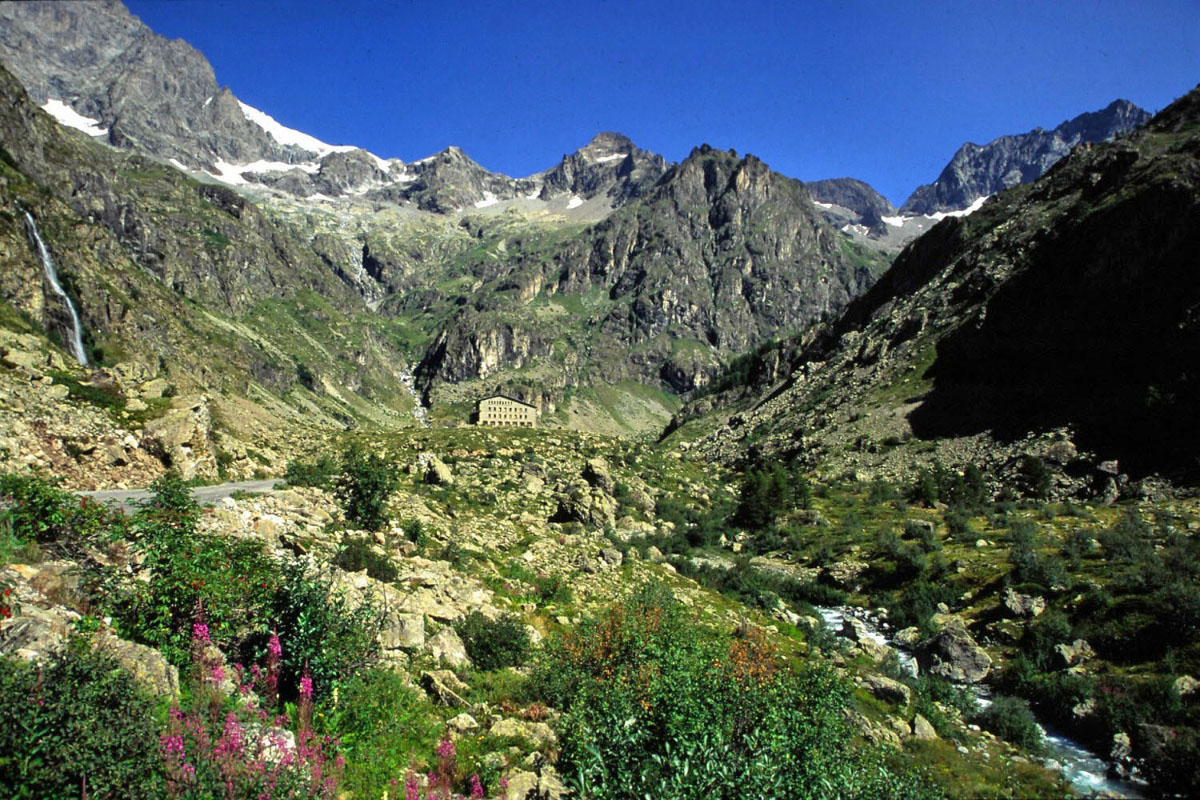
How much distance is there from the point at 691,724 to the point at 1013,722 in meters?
13.4

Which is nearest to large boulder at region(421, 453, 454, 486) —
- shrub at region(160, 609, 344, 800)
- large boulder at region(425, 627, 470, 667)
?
large boulder at region(425, 627, 470, 667)

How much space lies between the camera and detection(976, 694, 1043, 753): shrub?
16.1 m

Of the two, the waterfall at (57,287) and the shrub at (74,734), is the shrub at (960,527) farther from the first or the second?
the waterfall at (57,287)

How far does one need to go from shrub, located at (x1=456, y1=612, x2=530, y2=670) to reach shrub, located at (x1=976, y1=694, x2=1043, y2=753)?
14.0 m

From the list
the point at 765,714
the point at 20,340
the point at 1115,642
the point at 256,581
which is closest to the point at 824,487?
the point at 1115,642

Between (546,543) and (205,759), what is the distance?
19041 millimetres

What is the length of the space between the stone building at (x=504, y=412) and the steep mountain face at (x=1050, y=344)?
7539 centimetres

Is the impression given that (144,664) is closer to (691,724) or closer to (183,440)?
(691,724)

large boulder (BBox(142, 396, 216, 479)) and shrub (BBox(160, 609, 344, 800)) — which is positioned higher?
large boulder (BBox(142, 396, 216, 479))

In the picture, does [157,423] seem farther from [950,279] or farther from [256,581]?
[950,279]

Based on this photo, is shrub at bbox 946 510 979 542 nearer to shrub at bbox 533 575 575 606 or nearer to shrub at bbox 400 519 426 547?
shrub at bbox 533 575 575 606

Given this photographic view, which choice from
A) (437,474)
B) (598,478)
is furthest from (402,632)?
(598,478)

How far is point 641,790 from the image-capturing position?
305 inches

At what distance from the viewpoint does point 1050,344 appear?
6512 centimetres
